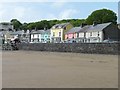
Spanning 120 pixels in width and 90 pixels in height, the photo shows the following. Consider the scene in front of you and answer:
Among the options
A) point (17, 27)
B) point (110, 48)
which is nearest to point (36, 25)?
point (17, 27)

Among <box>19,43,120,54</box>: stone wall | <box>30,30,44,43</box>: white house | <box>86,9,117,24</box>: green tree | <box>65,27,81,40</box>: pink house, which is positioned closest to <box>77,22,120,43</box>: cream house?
<box>65,27,81,40</box>: pink house

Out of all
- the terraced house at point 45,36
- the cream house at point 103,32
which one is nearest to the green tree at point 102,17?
the terraced house at point 45,36

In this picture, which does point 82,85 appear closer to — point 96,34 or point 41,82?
point 41,82

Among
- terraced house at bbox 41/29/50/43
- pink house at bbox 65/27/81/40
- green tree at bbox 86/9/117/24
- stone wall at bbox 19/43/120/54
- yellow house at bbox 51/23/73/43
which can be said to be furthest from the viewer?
terraced house at bbox 41/29/50/43

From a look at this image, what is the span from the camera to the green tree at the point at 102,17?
3425 inches

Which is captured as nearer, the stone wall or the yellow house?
the stone wall

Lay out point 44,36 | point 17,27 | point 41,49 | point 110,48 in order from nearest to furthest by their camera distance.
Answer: point 110,48 < point 41,49 < point 44,36 < point 17,27

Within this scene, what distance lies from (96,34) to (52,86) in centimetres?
5660

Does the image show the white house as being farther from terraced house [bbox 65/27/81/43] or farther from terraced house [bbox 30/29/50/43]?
terraced house [bbox 65/27/81/43]

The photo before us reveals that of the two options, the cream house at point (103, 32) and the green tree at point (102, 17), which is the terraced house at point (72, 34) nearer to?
the cream house at point (103, 32)

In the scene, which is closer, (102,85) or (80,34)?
(102,85)

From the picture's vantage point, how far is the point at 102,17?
89250 millimetres

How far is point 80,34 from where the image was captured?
72312mm

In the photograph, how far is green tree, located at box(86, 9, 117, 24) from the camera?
87.0m
